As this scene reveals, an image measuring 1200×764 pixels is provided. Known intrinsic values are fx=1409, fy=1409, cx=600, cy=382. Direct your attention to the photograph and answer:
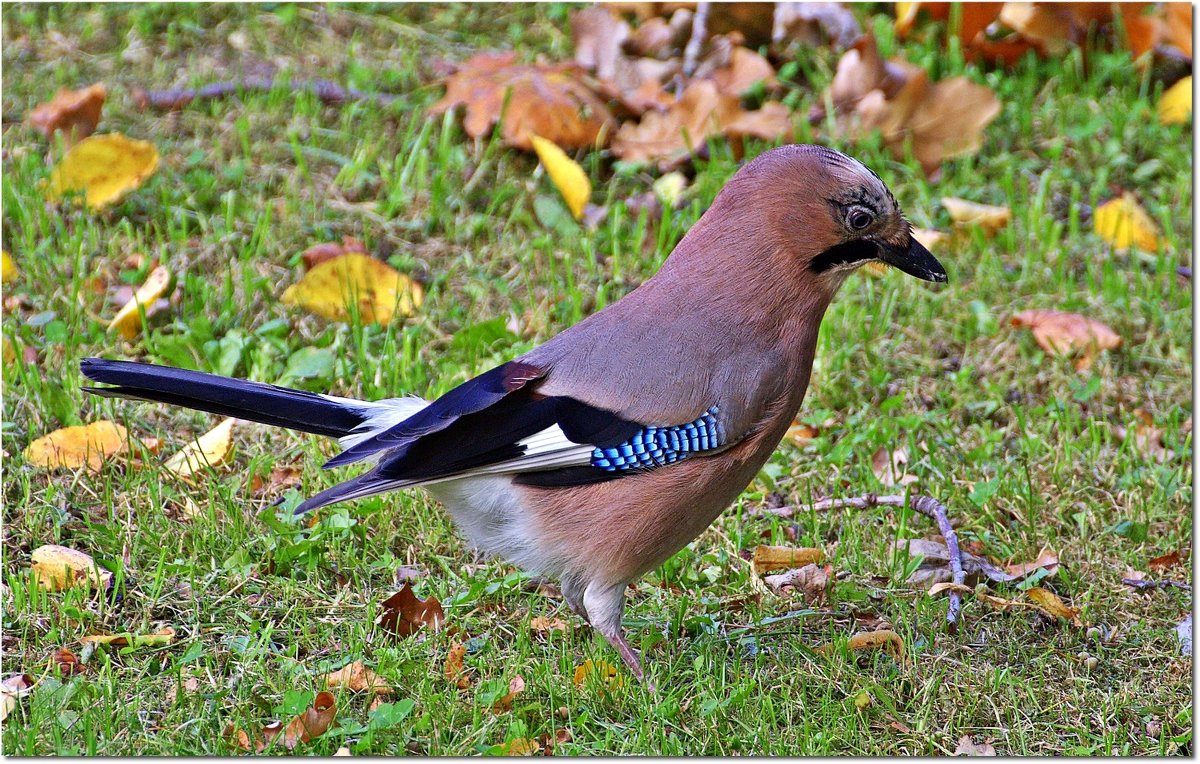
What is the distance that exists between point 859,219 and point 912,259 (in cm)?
21

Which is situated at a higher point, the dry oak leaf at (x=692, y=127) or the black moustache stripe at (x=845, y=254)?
the black moustache stripe at (x=845, y=254)

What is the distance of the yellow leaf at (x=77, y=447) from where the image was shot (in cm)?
417

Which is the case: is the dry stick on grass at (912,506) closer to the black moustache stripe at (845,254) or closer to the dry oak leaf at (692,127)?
the black moustache stripe at (845,254)

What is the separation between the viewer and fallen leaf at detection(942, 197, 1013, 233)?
5.53m

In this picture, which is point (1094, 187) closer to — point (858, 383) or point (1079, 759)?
point (858, 383)

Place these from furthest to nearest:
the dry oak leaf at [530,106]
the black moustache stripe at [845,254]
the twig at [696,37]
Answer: the twig at [696,37] < the dry oak leaf at [530,106] < the black moustache stripe at [845,254]

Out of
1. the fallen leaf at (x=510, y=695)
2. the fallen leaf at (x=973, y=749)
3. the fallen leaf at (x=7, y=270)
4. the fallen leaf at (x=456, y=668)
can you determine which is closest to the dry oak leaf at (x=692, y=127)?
the fallen leaf at (x=7, y=270)

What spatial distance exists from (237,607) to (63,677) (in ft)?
1.56

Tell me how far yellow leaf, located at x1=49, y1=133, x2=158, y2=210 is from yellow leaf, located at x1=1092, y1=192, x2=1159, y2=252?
3.71 metres

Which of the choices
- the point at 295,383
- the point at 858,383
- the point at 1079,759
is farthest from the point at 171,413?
the point at 1079,759

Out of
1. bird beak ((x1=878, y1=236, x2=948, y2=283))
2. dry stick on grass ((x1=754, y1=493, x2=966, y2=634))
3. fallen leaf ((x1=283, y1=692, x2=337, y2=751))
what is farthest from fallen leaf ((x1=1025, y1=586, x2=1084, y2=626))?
fallen leaf ((x1=283, y1=692, x2=337, y2=751))

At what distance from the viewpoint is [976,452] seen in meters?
4.46

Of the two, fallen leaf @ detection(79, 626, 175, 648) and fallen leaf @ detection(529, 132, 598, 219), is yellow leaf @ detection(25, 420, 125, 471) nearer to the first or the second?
fallen leaf @ detection(79, 626, 175, 648)

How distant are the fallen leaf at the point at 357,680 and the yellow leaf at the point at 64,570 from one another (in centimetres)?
72
